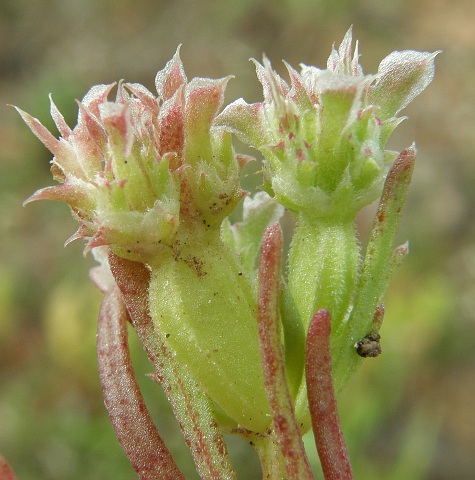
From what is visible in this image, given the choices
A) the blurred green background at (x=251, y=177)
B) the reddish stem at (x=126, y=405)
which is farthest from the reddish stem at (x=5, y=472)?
the blurred green background at (x=251, y=177)

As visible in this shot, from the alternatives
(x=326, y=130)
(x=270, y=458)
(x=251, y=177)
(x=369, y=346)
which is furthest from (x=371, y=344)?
(x=251, y=177)

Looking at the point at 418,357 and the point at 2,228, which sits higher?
the point at 2,228

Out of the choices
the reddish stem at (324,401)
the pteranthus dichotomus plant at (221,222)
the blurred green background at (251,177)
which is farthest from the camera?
the blurred green background at (251,177)

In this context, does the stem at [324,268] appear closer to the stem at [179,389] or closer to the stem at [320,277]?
the stem at [320,277]

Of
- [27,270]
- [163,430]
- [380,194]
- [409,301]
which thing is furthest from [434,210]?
[380,194]

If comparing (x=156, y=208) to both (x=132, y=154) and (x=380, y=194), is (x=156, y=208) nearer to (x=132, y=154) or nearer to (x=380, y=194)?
(x=132, y=154)

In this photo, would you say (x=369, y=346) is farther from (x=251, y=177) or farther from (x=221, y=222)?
→ (x=251, y=177)

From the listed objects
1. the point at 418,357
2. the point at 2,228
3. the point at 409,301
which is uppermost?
the point at 2,228
